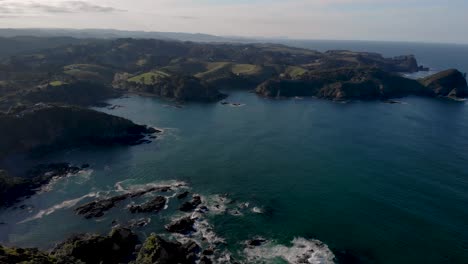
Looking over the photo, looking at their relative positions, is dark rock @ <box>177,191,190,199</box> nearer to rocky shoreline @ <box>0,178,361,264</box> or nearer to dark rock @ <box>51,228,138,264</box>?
rocky shoreline @ <box>0,178,361,264</box>

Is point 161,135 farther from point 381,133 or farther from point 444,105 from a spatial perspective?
point 444,105

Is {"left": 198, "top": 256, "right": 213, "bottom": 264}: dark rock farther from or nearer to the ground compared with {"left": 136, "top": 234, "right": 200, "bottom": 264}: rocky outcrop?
nearer to the ground

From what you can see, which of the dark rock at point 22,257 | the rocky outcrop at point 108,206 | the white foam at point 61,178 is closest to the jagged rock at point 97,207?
the rocky outcrop at point 108,206

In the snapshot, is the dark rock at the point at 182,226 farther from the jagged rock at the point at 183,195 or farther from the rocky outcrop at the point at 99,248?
the jagged rock at the point at 183,195

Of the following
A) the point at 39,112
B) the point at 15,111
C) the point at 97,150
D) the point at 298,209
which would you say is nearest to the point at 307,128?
the point at 298,209

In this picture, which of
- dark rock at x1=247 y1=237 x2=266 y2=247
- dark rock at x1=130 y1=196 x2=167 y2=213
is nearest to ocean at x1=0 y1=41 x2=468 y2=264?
dark rock at x1=247 y1=237 x2=266 y2=247

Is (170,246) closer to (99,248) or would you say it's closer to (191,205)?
(99,248)
